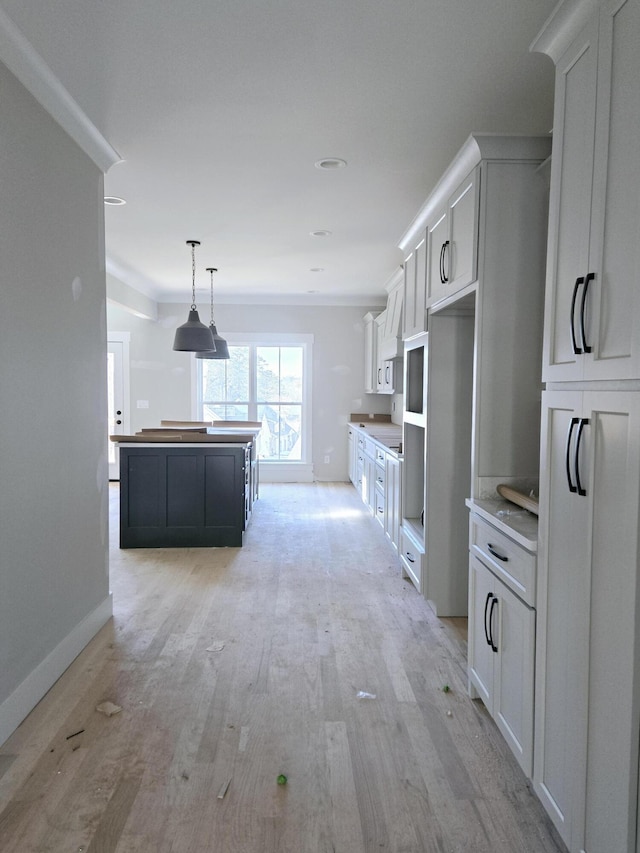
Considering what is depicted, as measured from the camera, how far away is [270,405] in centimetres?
826

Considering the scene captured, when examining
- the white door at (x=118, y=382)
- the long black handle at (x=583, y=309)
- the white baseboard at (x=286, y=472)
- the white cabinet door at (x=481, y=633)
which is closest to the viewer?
the long black handle at (x=583, y=309)

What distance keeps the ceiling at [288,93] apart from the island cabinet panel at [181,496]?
1898 mm

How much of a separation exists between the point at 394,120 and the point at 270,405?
5.73 m

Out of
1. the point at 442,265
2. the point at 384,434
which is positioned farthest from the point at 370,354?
the point at 442,265

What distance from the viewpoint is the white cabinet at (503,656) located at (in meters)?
1.89

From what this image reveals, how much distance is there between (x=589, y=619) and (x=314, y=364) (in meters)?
6.90

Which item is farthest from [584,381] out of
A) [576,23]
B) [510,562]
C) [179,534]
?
Result: [179,534]

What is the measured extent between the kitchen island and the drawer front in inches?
57.7

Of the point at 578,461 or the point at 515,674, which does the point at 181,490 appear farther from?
the point at 578,461

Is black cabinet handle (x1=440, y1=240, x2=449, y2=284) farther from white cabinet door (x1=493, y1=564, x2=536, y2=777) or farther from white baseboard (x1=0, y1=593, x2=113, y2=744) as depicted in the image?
white baseboard (x1=0, y1=593, x2=113, y2=744)

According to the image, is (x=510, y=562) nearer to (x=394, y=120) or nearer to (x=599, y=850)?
(x=599, y=850)

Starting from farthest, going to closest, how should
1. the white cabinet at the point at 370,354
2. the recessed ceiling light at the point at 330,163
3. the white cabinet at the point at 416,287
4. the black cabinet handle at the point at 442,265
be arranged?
the white cabinet at the point at 370,354 < the white cabinet at the point at 416,287 < the recessed ceiling light at the point at 330,163 < the black cabinet handle at the point at 442,265

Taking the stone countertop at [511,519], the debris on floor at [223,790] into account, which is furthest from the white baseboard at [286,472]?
the debris on floor at [223,790]

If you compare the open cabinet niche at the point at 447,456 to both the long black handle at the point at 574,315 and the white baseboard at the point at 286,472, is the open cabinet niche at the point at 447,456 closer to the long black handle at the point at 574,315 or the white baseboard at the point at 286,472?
the long black handle at the point at 574,315
